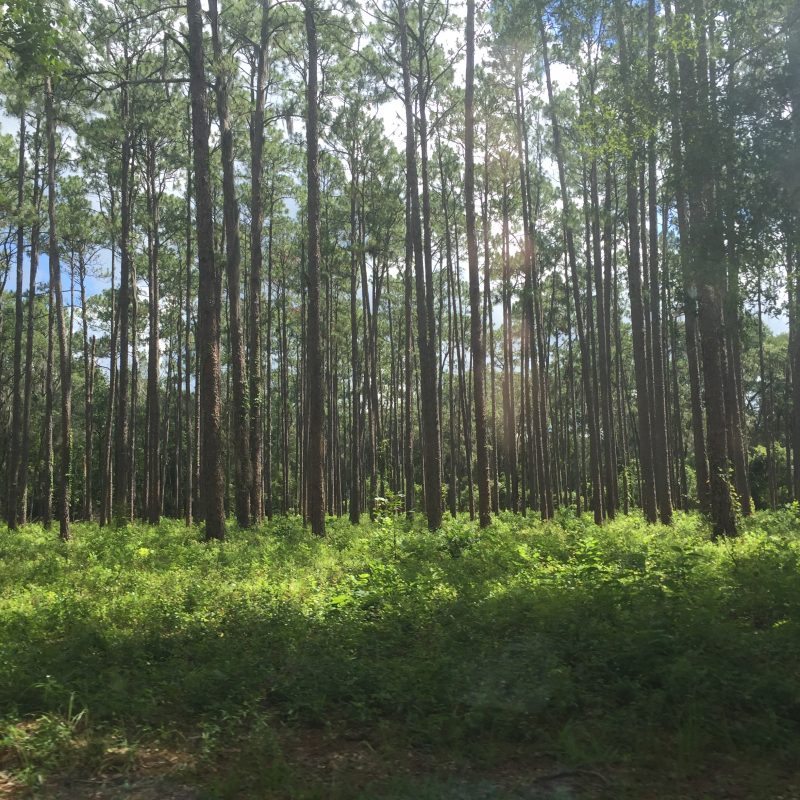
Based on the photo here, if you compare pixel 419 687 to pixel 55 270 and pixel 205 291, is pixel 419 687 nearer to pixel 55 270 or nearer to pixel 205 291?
pixel 205 291

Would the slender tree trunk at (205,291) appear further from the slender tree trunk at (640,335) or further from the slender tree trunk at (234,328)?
the slender tree trunk at (640,335)

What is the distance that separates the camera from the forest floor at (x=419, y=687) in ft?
12.8

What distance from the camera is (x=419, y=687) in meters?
4.87

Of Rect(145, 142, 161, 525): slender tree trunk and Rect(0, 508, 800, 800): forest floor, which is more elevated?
Rect(145, 142, 161, 525): slender tree trunk

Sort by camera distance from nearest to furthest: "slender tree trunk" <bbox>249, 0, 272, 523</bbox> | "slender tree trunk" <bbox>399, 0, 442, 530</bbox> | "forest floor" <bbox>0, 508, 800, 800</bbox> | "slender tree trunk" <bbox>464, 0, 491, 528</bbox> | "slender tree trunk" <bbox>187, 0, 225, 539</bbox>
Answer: "forest floor" <bbox>0, 508, 800, 800</bbox> < "slender tree trunk" <bbox>187, 0, 225, 539</bbox> < "slender tree trunk" <bbox>399, 0, 442, 530</bbox> < "slender tree trunk" <bbox>464, 0, 491, 528</bbox> < "slender tree trunk" <bbox>249, 0, 272, 523</bbox>

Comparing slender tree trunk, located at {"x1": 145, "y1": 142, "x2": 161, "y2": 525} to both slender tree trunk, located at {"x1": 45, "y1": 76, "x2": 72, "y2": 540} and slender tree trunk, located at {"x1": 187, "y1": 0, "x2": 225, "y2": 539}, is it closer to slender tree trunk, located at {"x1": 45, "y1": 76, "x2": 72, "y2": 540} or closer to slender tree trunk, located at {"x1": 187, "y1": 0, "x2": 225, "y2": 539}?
slender tree trunk, located at {"x1": 45, "y1": 76, "x2": 72, "y2": 540}

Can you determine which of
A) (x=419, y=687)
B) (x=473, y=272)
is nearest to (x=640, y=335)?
(x=473, y=272)

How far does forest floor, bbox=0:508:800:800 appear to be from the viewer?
3.91 meters

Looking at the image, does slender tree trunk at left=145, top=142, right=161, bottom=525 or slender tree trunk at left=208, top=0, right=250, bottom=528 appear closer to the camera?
slender tree trunk at left=208, top=0, right=250, bottom=528

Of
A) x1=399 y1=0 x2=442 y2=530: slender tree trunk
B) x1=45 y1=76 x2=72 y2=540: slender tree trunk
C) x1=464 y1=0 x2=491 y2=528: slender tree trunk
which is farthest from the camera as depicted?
x1=45 y1=76 x2=72 y2=540: slender tree trunk

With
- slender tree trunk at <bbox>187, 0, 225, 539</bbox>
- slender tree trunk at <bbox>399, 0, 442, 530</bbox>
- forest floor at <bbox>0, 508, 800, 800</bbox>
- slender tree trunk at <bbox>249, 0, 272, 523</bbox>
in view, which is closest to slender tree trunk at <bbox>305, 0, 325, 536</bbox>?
slender tree trunk at <bbox>187, 0, 225, 539</bbox>

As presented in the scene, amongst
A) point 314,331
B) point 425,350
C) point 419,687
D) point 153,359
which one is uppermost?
point 153,359

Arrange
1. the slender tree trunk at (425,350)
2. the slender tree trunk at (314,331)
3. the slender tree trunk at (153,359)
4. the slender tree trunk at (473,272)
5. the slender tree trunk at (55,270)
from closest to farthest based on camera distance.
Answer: the slender tree trunk at (314,331) → the slender tree trunk at (425,350) → the slender tree trunk at (473,272) → the slender tree trunk at (55,270) → the slender tree trunk at (153,359)

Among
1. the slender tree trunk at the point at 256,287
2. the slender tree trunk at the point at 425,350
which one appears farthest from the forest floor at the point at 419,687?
the slender tree trunk at the point at 256,287
